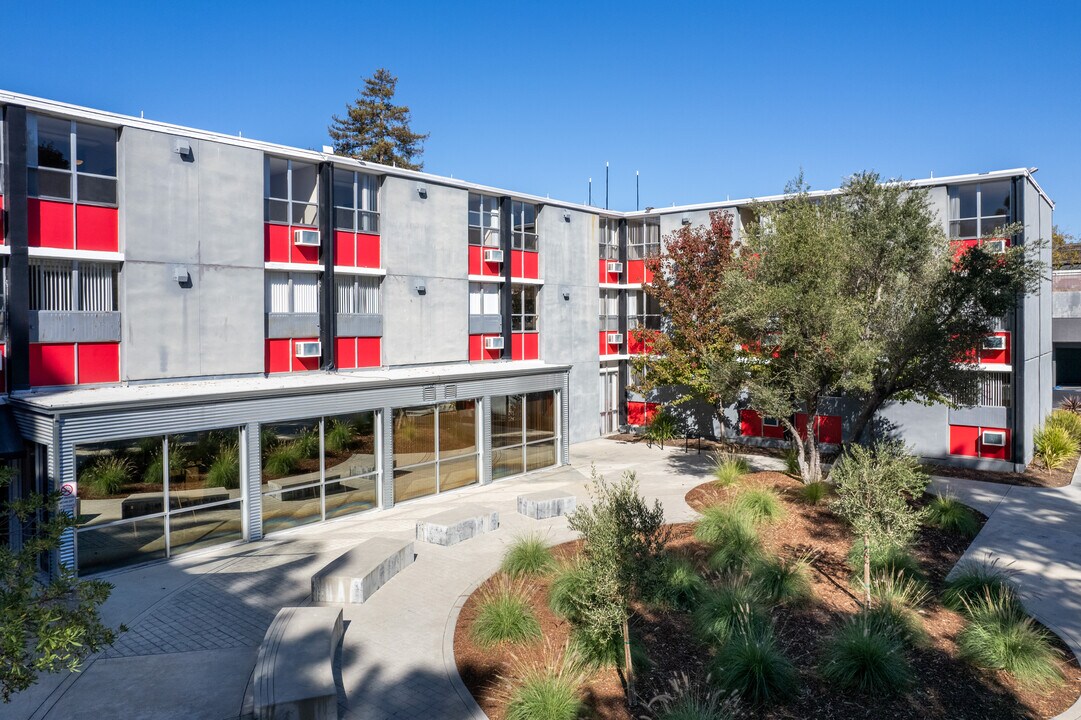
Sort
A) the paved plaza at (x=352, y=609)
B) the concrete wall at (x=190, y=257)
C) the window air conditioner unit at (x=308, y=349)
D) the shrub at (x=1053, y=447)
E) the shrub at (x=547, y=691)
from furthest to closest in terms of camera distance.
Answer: the shrub at (x=1053, y=447), the window air conditioner unit at (x=308, y=349), the concrete wall at (x=190, y=257), the paved plaza at (x=352, y=609), the shrub at (x=547, y=691)

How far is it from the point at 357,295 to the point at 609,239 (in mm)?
12230

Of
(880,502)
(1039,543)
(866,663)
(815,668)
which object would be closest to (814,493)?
(1039,543)

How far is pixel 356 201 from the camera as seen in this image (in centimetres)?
1948

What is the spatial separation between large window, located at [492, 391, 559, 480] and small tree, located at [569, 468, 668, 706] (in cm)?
1190

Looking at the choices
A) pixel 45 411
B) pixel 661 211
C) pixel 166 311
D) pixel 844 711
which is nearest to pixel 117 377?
pixel 166 311

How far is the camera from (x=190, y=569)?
13.5 metres

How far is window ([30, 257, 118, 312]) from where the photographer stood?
14258 millimetres

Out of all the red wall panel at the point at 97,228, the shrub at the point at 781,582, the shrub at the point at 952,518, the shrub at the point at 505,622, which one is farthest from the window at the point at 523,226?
the shrub at the point at 505,622

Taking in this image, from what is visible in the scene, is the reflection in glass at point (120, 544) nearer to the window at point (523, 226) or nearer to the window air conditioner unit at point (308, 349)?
the window air conditioner unit at point (308, 349)

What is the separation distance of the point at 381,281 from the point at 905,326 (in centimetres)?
1293

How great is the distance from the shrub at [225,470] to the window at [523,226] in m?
12.0

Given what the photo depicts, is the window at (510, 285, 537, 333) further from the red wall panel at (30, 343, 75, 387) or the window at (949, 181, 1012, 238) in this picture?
the window at (949, 181, 1012, 238)

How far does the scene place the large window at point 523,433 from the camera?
20875mm

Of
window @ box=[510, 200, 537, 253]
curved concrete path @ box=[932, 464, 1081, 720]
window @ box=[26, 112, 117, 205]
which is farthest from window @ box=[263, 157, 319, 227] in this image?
curved concrete path @ box=[932, 464, 1081, 720]
